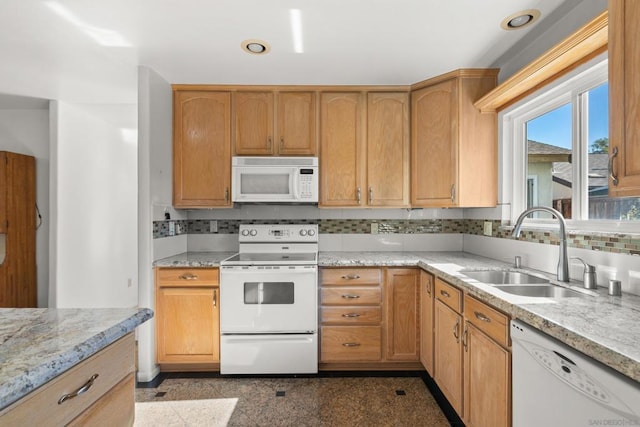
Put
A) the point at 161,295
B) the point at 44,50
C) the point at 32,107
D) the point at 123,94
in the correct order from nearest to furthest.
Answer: the point at 44,50 < the point at 161,295 < the point at 123,94 < the point at 32,107

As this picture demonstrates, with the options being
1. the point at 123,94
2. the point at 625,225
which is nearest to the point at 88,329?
the point at 625,225

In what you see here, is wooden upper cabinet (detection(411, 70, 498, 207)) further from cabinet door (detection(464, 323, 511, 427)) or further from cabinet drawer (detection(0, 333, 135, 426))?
cabinet drawer (detection(0, 333, 135, 426))

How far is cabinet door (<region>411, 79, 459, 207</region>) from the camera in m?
2.45

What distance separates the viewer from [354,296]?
2.40 meters

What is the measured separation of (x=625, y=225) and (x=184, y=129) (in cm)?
292

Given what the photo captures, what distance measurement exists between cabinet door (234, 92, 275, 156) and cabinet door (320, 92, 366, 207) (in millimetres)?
454

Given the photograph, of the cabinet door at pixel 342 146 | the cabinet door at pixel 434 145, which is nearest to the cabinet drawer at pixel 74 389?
the cabinet door at pixel 342 146

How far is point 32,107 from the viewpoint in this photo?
338cm

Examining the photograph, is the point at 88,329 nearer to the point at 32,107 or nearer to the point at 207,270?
the point at 207,270

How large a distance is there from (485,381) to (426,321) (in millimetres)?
806

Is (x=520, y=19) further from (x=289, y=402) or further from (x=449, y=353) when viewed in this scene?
(x=289, y=402)

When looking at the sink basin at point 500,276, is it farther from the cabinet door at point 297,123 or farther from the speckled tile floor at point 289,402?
the cabinet door at point 297,123

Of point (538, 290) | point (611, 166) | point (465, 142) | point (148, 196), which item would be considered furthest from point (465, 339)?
point (148, 196)

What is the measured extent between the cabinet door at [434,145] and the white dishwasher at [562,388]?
1452 mm
